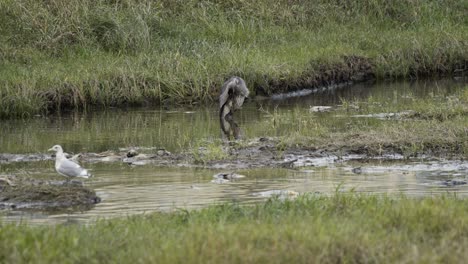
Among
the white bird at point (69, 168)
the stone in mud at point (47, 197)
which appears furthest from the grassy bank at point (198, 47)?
the stone in mud at point (47, 197)

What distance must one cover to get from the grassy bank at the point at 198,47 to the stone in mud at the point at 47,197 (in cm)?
816

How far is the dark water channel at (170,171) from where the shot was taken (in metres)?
11.0

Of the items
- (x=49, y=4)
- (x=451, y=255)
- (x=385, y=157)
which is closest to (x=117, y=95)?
(x=49, y=4)

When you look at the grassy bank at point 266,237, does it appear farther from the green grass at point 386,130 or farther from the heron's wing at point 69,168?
the green grass at point 386,130

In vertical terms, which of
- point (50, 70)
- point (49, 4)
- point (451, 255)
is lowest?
point (451, 255)

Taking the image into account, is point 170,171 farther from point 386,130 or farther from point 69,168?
point 386,130

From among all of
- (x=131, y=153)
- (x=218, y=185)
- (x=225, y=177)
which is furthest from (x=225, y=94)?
(x=218, y=185)

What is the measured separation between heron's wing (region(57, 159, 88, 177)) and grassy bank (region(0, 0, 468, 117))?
744cm

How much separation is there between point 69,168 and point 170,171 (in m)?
1.74

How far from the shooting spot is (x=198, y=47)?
23.2 meters

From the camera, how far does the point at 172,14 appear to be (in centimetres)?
2558

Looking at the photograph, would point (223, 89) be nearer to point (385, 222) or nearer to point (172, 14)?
point (172, 14)

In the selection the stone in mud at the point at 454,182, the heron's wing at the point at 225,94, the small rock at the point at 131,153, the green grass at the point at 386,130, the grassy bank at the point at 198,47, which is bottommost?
the stone in mud at the point at 454,182

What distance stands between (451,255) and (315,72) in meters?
16.4
